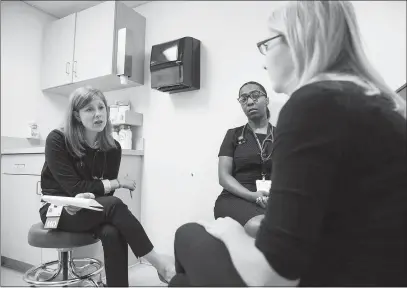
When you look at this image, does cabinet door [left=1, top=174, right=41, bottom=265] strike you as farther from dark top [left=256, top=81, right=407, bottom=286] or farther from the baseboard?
dark top [left=256, top=81, right=407, bottom=286]

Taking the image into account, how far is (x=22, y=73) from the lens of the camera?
2736mm

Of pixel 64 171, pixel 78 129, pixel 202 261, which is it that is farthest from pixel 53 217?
pixel 202 261

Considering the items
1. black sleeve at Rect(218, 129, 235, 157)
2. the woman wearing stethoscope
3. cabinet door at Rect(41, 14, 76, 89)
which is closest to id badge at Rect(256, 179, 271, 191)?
the woman wearing stethoscope

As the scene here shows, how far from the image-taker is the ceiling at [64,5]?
107 inches

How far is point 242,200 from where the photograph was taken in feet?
5.52

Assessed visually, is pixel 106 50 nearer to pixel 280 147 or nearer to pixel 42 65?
pixel 42 65

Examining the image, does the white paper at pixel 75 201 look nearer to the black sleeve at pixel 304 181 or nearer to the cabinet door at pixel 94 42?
the black sleeve at pixel 304 181

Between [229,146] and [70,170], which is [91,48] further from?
[229,146]

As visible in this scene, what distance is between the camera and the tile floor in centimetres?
192

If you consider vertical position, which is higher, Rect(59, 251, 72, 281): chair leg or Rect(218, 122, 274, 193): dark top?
Rect(218, 122, 274, 193): dark top

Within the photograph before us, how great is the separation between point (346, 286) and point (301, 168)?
0.25m

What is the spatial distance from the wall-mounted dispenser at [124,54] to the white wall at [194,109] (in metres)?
0.22

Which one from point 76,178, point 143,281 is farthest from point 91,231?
point 143,281

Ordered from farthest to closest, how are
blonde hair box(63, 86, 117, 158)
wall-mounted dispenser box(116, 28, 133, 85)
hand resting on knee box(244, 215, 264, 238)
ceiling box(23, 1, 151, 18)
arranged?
ceiling box(23, 1, 151, 18)
wall-mounted dispenser box(116, 28, 133, 85)
blonde hair box(63, 86, 117, 158)
hand resting on knee box(244, 215, 264, 238)
